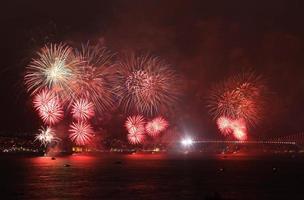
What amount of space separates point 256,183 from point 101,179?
87.1ft

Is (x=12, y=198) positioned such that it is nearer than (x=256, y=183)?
Yes

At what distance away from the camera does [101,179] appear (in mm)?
99250

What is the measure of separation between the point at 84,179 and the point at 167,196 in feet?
93.5

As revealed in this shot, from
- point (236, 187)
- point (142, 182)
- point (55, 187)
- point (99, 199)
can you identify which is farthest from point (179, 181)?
point (99, 199)

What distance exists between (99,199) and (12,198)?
10881 millimetres

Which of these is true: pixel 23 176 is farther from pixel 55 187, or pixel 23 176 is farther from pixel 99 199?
pixel 99 199

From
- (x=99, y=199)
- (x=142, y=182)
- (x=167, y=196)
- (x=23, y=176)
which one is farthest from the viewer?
(x=23, y=176)

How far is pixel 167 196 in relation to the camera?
73.4 meters

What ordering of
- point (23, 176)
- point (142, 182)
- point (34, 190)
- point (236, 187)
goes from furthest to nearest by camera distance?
1. point (23, 176)
2. point (142, 182)
3. point (236, 187)
4. point (34, 190)

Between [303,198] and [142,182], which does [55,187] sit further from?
[303,198]

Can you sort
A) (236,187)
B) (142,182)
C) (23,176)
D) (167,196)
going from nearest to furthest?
(167,196), (236,187), (142,182), (23,176)

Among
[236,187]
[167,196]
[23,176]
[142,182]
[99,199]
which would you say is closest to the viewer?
[99,199]

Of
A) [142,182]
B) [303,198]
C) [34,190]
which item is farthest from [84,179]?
[303,198]

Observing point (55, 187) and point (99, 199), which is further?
point (55, 187)
